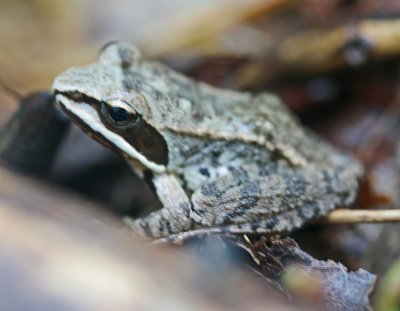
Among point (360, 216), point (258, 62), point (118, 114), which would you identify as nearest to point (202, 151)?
point (118, 114)

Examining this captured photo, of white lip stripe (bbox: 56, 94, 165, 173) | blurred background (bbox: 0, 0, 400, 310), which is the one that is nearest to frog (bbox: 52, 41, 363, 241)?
white lip stripe (bbox: 56, 94, 165, 173)

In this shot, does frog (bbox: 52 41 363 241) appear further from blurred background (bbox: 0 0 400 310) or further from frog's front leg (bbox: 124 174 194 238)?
blurred background (bbox: 0 0 400 310)

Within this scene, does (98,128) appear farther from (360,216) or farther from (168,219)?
(360,216)

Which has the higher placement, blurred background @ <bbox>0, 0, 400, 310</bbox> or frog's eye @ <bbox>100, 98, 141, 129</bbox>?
blurred background @ <bbox>0, 0, 400, 310</bbox>

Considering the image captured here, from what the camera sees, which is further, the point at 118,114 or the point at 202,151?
the point at 202,151

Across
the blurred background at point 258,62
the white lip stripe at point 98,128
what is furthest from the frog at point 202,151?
the blurred background at point 258,62

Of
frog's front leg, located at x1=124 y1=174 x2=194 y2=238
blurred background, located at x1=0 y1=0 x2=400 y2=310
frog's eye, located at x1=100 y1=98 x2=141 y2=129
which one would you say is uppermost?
blurred background, located at x1=0 y1=0 x2=400 y2=310

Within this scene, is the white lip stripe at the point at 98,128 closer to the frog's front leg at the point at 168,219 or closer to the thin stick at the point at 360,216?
the frog's front leg at the point at 168,219
